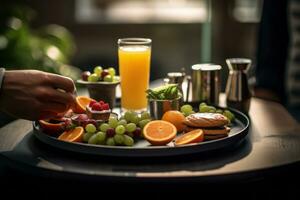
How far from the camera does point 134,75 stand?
195 centimetres

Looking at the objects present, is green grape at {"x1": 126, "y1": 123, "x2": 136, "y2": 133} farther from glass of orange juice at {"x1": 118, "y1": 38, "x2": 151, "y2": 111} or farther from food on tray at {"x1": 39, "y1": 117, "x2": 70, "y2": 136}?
glass of orange juice at {"x1": 118, "y1": 38, "x2": 151, "y2": 111}

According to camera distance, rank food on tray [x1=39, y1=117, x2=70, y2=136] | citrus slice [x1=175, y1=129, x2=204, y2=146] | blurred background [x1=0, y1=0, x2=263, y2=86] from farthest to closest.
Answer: blurred background [x1=0, y1=0, x2=263, y2=86] → food on tray [x1=39, y1=117, x2=70, y2=136] → citrus slice [x1=175, y1=129, x2=204, y2=146]

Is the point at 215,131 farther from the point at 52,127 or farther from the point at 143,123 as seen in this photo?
the point at 52,127

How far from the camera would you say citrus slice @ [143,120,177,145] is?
1.40 meters

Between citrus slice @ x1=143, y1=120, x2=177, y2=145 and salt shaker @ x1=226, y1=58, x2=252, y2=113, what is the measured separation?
504mm

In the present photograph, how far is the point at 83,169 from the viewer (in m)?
1.27

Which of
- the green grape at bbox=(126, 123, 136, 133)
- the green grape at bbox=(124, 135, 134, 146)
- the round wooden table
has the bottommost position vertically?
the round wooden table

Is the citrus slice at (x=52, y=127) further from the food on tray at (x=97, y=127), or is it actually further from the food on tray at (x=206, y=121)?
the food on tray at (x=206, y=121)

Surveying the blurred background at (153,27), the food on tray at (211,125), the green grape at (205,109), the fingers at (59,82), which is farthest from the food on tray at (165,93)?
→ the blurred background at (153,27)

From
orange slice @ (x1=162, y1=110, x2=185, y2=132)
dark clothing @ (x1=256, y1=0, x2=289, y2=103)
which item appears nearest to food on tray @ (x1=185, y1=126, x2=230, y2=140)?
orange slice @ (x1=162, y1=110, x2=185, y2=132)

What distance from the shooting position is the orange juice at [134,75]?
192cm

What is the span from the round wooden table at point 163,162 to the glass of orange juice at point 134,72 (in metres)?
0.44

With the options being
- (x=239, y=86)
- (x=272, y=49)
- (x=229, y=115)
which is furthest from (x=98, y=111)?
(x=272, y=49)

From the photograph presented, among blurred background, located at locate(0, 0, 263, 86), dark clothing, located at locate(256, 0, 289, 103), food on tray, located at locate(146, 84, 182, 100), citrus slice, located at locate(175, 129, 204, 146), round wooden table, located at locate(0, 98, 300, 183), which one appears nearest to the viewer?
round wooden table, located at locate(0, 98, 300, 183)
